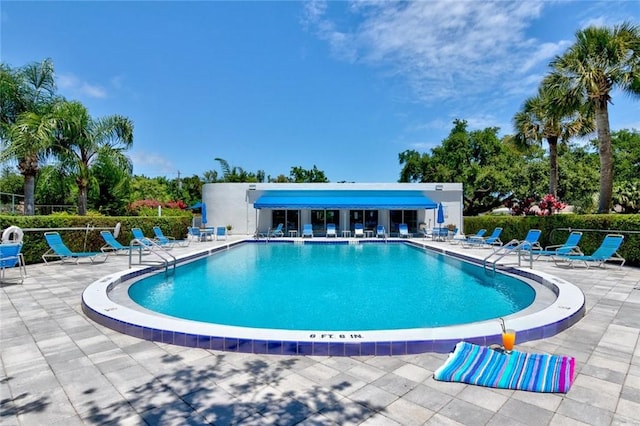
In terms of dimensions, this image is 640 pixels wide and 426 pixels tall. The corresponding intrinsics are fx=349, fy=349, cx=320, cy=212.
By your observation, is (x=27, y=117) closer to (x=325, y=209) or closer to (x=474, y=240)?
(x=325, y=209)

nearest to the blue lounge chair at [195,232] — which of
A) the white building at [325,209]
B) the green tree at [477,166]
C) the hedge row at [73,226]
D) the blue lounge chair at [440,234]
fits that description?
the hedge row at [73,226]

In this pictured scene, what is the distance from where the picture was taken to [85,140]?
816 inches

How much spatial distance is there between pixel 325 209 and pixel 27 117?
22880 mm

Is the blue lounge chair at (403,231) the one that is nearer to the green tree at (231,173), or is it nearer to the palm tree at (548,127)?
the palm tree at (548,127)

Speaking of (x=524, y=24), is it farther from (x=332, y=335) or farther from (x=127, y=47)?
(x=127, y=47)

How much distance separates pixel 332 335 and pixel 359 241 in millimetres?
22917

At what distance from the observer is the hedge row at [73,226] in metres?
15.0

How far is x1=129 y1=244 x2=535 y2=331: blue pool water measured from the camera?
8.54 m

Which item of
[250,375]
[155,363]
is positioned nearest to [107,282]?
[155,363]

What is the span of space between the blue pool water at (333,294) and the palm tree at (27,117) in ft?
32.7

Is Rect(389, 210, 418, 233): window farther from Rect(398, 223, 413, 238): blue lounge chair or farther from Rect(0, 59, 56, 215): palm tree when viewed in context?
Rect(0, 59, 56, 215): palm tree

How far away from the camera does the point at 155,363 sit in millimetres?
5090

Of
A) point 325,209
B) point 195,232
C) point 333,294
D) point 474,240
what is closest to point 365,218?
point 325,209

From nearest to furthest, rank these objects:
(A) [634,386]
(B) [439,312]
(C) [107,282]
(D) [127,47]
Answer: (A) [634,386], (B) [439,312], (C) [107,282], (D) [127,47]
